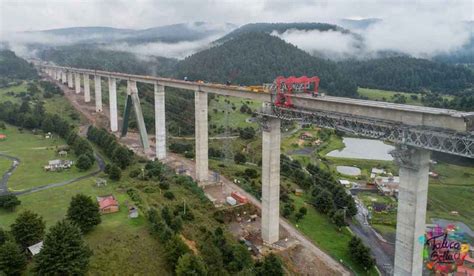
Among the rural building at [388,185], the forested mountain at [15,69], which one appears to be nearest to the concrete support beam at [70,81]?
the forested mountain at [15,69]

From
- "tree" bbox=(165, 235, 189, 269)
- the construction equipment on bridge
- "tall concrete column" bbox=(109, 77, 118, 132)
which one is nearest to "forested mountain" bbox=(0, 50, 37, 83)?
"tall concrete column" bbox=(109, 77, 118, 132)

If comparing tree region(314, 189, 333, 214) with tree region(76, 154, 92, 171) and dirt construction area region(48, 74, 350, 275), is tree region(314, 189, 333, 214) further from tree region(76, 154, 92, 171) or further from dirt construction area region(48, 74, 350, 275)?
tree region(76, 154, 92, 171)

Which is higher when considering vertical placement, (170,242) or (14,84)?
(14,84)

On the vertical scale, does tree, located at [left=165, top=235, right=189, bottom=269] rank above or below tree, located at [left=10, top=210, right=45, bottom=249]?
below

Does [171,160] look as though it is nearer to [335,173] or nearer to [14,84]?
[335,173]

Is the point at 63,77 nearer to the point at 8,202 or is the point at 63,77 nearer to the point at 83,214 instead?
the point at 8,202

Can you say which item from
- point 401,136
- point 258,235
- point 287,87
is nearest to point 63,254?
point 258,235

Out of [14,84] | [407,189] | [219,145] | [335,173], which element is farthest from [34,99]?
[407,189]
